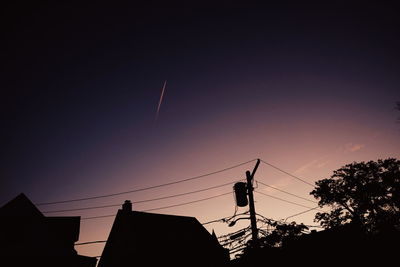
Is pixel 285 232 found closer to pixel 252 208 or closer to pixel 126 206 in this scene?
pixel 252 208

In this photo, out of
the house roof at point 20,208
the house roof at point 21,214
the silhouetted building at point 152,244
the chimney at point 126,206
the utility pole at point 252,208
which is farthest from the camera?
the chimney at point 126,206

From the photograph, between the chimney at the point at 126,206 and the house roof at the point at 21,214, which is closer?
the house roof at the point at 21,214

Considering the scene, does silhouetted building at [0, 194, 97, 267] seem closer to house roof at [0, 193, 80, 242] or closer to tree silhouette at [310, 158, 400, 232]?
house roof at [0, 193, 80, 242]

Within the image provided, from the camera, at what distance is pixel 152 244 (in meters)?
22.1

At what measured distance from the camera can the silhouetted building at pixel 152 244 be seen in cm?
2114

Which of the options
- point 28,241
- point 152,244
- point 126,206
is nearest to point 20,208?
point 28,241

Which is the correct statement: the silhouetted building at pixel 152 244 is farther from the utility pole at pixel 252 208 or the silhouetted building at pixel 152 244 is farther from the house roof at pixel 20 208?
the utility pole at pixel 252 208

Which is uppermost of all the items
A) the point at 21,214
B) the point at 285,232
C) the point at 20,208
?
the point at 20,208

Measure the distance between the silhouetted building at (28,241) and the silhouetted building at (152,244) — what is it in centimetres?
281

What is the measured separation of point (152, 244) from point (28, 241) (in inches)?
392

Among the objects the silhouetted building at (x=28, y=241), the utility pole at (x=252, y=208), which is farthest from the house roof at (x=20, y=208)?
the utility pole at (x=252, y=208)

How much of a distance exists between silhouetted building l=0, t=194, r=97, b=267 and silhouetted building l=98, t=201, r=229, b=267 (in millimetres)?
2809

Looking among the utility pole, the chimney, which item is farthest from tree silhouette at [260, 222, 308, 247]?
the chimney

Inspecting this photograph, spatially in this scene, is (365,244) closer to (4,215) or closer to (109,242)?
(109,242)
